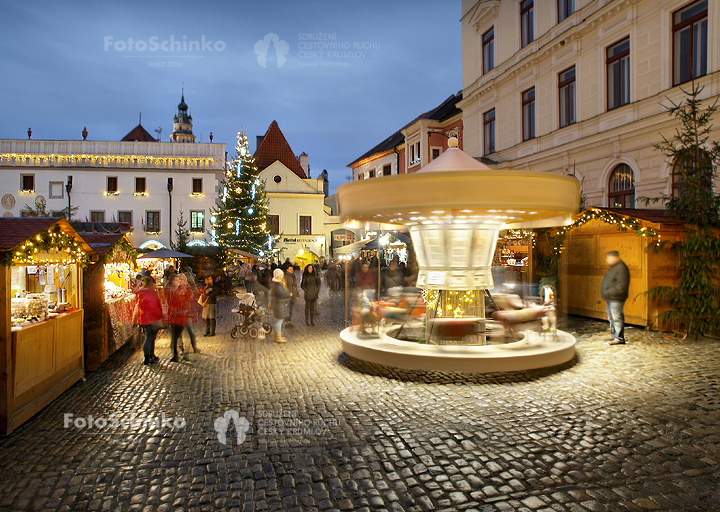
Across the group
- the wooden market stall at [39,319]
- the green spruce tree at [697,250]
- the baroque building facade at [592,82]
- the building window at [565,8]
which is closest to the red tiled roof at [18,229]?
the wooden market stall at [39,319]

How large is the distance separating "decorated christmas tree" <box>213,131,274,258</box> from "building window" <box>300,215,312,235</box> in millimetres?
17254

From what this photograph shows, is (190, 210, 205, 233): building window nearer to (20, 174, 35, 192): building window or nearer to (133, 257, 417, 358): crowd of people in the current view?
(20, 174, 35, 192): building window

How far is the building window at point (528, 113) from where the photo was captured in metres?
20.3

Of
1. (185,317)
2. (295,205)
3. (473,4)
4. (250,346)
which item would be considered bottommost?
(250,346)

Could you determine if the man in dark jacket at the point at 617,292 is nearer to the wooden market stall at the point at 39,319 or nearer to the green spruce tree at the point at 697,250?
the green spruce tree at the point at 697,250

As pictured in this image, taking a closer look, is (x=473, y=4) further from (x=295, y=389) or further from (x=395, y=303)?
(x=295, y=389)

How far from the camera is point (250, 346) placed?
998cm

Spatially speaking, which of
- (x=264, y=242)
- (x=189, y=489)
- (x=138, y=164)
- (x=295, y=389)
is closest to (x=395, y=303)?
(x=295, y=389)

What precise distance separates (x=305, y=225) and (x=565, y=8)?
34010mm

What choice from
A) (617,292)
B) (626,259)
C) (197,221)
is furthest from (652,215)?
(197,221)

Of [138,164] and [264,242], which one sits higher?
[138,164]

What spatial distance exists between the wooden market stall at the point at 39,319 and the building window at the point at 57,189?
1307 inches

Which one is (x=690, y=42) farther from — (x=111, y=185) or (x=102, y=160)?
(x=102, y=160)

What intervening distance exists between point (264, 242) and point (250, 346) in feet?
70.2
